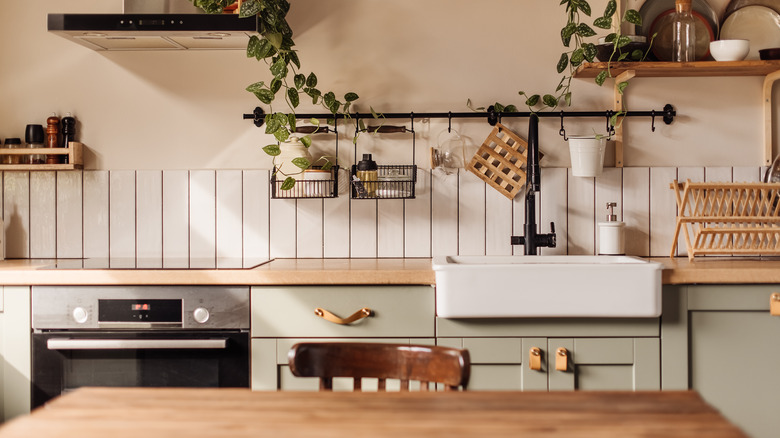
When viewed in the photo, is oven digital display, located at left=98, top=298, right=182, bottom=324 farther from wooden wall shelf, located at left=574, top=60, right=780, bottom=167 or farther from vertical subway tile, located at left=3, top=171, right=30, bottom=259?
wooden wall shelf, located at left=574, top=60, right=780, bottom=167

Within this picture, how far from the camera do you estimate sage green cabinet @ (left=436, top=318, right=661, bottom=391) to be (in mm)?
1950

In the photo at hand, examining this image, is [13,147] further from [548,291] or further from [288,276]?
[548,291]

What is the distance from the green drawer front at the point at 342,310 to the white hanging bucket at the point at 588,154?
0.85 meters

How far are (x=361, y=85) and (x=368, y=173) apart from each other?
0.40 metres

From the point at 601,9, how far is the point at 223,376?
6.33ft

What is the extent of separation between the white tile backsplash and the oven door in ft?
1.93

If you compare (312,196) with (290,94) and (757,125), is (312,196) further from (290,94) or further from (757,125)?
(757,125)

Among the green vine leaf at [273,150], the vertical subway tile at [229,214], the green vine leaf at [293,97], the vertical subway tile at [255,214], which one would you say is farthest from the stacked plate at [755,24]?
the vertical subway tile at [229,214]

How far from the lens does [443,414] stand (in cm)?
90

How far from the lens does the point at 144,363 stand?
199 cm

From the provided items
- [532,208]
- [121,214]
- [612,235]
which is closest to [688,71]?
[612,235]

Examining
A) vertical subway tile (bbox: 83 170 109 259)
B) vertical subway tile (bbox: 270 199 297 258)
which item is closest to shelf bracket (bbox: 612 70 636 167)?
vertical subway tile (bbox: 270 199 297 258)

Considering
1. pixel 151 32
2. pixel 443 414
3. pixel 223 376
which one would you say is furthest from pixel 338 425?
pixel 151 32

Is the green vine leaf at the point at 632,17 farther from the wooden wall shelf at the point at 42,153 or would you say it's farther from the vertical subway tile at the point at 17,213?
the vertical subway tile at the point at 17,213
